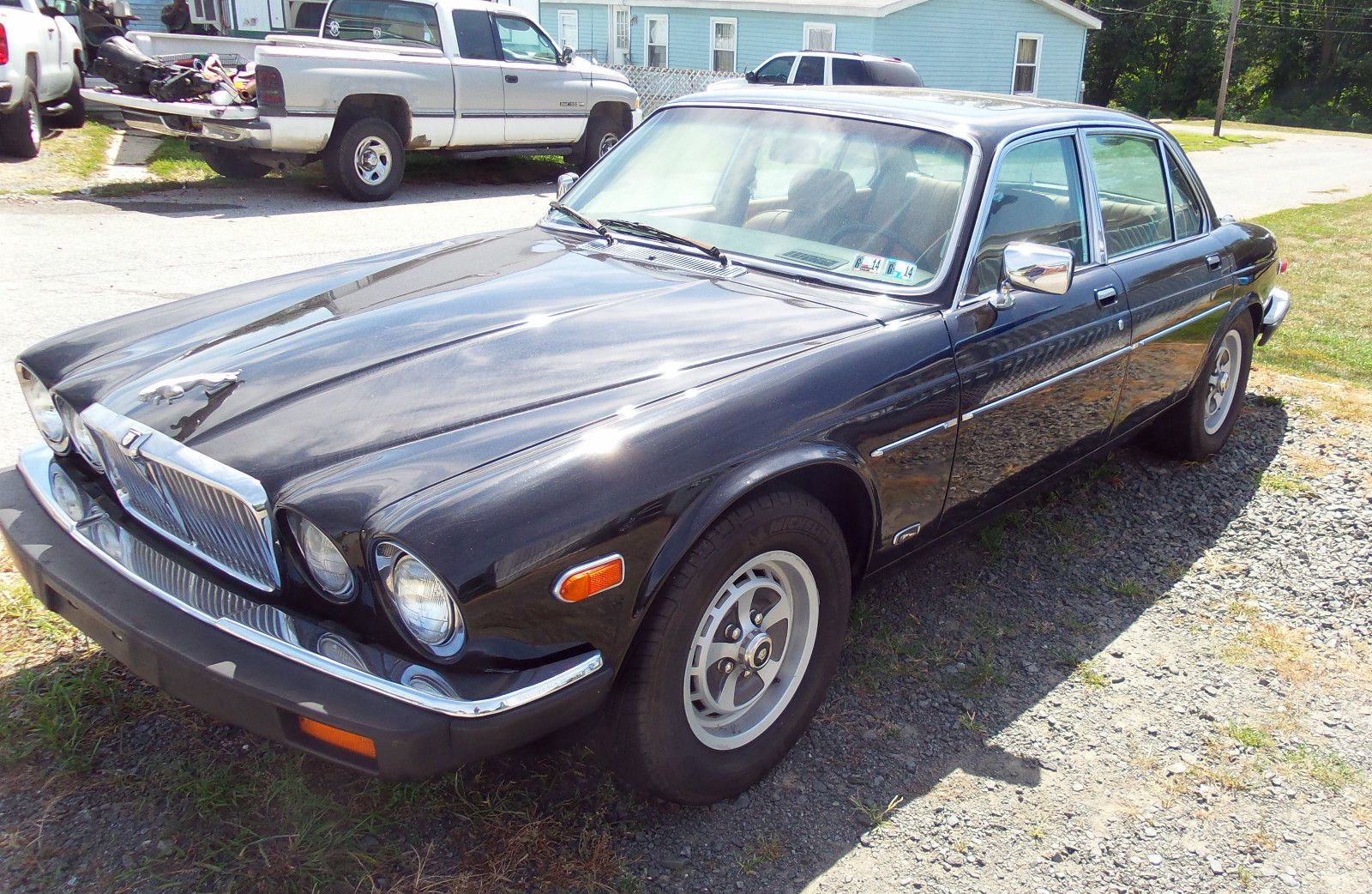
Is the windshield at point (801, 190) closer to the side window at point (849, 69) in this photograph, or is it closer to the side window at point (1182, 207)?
the side window at point (1182, 207)

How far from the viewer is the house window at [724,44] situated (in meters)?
27.1

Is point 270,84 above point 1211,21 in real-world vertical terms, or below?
below

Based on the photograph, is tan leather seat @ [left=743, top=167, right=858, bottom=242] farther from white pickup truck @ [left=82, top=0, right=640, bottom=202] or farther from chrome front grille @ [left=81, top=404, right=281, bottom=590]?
white pickup truck @ [left=82, top=0, right=640, bottom=202]

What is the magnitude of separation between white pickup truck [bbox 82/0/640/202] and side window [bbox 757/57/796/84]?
6.60 meters

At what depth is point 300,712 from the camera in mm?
2129

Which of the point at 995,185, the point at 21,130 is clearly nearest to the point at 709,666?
the point at 995,185

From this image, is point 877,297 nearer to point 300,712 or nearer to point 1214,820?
point 1214,820

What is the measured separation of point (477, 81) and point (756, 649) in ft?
34.7

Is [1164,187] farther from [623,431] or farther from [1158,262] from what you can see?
[623,431]

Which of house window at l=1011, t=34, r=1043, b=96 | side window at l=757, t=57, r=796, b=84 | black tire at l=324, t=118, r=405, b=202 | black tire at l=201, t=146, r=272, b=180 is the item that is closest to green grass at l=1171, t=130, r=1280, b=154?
house window at l=1011, t=34, r=1043, b=96

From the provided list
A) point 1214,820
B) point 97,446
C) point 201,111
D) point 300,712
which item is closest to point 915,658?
point 1214,820

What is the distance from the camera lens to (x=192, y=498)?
2.50 meters

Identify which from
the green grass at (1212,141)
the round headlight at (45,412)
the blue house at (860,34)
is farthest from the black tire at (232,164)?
the green grass at (1212,141)

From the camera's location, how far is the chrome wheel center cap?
9.13ft
